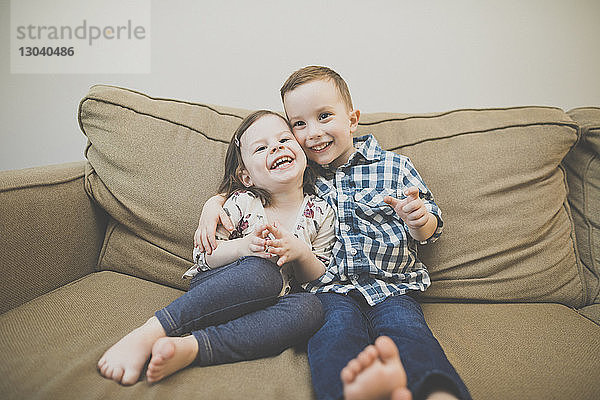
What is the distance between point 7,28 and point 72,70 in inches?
11.5

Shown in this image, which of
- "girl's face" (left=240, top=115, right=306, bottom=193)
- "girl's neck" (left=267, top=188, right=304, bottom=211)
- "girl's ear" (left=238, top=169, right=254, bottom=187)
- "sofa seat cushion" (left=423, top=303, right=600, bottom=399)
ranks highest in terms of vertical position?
"girl's face" (left=240, top=115, right=306, bottom=193)

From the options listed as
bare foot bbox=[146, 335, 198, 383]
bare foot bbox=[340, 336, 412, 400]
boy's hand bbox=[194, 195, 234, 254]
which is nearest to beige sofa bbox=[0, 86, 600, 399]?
boy's hand bbox=[194, 195, 234, 254]

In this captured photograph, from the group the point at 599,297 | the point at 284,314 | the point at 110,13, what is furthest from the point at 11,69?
the point at 599,297

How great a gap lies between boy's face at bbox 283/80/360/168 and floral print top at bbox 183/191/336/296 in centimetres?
13

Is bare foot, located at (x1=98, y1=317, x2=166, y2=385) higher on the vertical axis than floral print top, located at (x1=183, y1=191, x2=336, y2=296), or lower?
lower

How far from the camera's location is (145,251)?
4.02 feet

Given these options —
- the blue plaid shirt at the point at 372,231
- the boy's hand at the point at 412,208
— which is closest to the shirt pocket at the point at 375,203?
the blue plaid shirt at the point at 372,231

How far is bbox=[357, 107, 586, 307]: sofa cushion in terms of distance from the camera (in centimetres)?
117

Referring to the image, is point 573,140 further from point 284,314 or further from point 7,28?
point 7,28

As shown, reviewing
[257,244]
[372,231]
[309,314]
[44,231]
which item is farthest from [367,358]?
[44,231]

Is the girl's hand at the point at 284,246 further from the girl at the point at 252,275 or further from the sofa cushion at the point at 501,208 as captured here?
the sofa cushion at the point at 501,208

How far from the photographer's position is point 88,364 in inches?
31.1

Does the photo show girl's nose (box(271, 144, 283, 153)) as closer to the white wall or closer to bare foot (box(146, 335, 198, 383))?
bare foot (box(146, 335, 198, 383))

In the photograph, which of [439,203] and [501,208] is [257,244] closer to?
[439,203]
